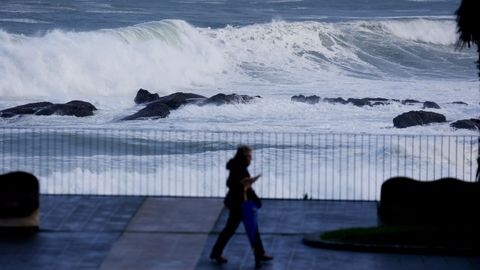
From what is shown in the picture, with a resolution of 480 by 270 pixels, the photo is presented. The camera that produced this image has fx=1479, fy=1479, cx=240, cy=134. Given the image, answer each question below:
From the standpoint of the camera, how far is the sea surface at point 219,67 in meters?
38.7

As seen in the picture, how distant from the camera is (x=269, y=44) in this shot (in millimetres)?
64062

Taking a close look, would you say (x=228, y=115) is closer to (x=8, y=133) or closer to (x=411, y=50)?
(x=8, y=133)

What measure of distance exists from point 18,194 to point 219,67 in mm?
38367

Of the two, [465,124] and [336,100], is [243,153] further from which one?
[336,100]

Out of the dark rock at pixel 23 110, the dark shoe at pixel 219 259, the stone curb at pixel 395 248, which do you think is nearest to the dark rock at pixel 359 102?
the dark rock at pixel 23 110

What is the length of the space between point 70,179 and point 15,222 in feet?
20.2

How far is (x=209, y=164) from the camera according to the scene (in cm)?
2903

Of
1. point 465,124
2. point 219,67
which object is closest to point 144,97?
point 465,124

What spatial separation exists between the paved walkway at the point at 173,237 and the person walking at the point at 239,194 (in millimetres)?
274

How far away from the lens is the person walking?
18703 mm

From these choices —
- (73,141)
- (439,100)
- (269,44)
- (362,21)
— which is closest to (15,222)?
(73,141)

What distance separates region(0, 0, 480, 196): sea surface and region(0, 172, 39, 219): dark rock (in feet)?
17.8

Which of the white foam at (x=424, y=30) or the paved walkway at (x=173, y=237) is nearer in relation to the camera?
the paved walkway at (x=173, y=237)

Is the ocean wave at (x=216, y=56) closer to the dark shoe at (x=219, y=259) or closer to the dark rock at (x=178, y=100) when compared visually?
the dark rock at (x=178, y=100)
